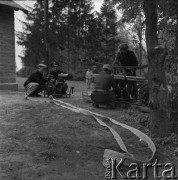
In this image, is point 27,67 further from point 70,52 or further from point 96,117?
point 96,117

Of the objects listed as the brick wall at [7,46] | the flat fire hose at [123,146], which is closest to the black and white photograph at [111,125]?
the flat fire hose at [123,146]

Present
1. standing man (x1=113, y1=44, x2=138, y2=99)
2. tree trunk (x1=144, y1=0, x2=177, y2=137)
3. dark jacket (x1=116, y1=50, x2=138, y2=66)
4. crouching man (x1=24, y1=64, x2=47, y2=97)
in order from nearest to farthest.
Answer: tree trunk (x1=144, y1=0, x2=177, y2=137) → standing man (x1=113, y1=44, x2=138, y2=99) → dark jacket (x1=116, y1=50, x2=138, y2=66) → crouching man (x1=24, y1=64, x2=47, y2=97)

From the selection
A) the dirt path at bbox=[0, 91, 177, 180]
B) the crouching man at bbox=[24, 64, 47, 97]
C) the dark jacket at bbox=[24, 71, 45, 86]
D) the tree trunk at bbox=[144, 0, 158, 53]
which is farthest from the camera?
the dark jacket at bbox=[24, 71, 45, 86]

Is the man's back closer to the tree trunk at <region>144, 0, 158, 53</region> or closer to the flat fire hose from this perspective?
the flat fire hose

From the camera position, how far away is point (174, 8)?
7.70m

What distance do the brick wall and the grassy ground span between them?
731 centimetres

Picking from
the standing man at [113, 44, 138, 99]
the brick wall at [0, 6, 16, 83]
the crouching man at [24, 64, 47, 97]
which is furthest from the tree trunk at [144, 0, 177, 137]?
the brick wall at [0, 6, 16, 83]

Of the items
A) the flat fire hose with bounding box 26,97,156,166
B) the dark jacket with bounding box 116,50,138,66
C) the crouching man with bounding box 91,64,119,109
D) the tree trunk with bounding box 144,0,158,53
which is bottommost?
the flat fire hose with bounding box 26,97,156,166

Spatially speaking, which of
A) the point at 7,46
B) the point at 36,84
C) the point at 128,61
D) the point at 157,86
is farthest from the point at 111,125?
the point at 7,46

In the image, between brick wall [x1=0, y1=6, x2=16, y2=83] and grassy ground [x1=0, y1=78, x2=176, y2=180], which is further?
brick wall [x1=0, y1=6, x2=16, y2=83]

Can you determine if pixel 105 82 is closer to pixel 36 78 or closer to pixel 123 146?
pixel 123 146

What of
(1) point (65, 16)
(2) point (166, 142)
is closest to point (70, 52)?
(1) point (65, 16)

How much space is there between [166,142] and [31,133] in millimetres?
2707

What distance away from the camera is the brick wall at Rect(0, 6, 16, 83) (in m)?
14.2
